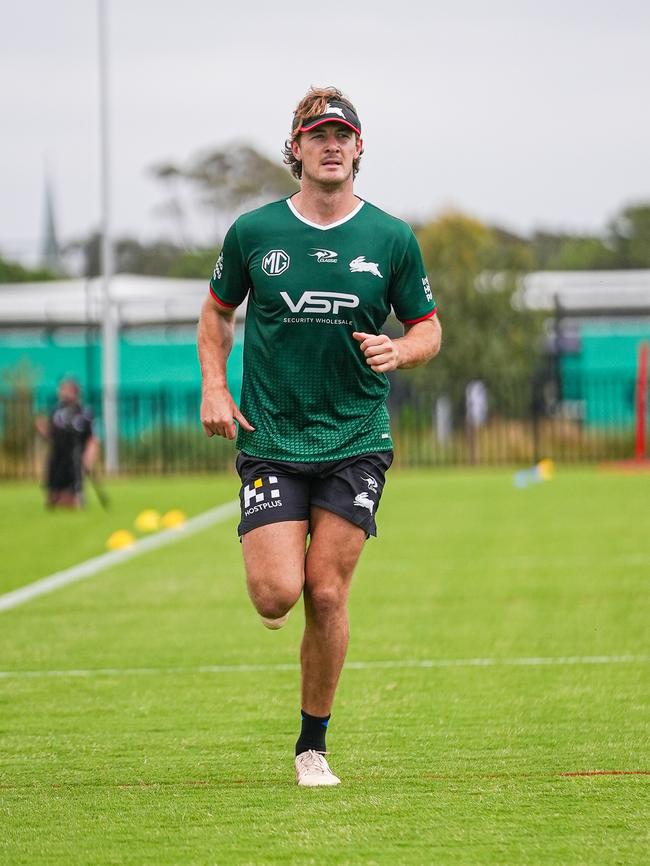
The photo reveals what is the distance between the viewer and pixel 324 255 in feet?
18.4

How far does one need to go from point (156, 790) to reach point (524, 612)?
5573 mm

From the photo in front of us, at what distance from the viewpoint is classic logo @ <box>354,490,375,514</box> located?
5.67 meters

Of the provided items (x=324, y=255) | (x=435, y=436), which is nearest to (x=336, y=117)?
(x=324, y=255)

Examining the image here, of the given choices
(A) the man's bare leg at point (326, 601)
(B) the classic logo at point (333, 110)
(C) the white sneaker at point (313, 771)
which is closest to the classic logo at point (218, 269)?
(B) the classic logo at point (333, 110)

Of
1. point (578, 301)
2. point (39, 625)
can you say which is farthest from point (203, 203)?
point (39, 625)

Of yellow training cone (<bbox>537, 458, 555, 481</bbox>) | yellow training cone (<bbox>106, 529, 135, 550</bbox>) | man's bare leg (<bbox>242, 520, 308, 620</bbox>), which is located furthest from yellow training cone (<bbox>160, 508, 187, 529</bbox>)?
man's bare leg (<bbox>242, 520, 308, 620</bbox>)

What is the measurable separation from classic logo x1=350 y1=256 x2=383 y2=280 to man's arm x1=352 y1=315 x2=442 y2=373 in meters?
0.22

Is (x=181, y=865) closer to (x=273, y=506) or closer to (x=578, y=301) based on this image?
(x=273, y=506)

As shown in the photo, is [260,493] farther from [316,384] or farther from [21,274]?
[21,274]

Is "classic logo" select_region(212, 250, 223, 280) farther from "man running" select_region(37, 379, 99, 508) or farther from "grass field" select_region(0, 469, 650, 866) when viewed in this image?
"man running" select_region(37, 379, 99, 508)

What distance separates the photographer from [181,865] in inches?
175

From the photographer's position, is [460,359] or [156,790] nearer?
[156,790]

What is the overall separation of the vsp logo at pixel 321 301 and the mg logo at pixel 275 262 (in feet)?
0.30

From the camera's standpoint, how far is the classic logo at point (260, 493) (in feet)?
18.5
